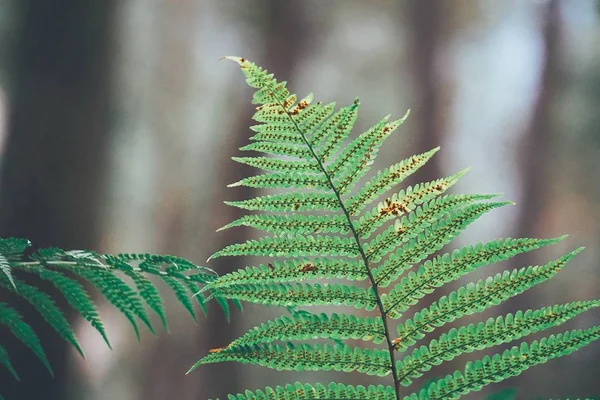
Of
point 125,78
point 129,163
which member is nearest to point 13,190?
point 129,163

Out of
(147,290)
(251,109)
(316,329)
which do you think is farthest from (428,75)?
(316,329)

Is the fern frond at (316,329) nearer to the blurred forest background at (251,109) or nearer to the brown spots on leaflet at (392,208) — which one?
the brown spots on leaflet at (392,208)

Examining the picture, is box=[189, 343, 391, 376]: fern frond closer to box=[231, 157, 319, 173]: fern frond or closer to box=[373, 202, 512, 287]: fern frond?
box=[373, 202, 512, 287]: fern frond

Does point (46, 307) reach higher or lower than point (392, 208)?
lower

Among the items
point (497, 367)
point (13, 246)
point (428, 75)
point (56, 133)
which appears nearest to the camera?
point (497, 367)

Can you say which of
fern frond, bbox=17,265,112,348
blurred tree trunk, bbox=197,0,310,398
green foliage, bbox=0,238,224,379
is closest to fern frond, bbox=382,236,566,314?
green foliage, bbox=0,238,224,379

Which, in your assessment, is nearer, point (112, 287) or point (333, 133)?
point (333, 133)

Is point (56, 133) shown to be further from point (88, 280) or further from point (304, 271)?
point (304, 271)

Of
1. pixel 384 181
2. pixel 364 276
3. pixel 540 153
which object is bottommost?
pixel 364 276
